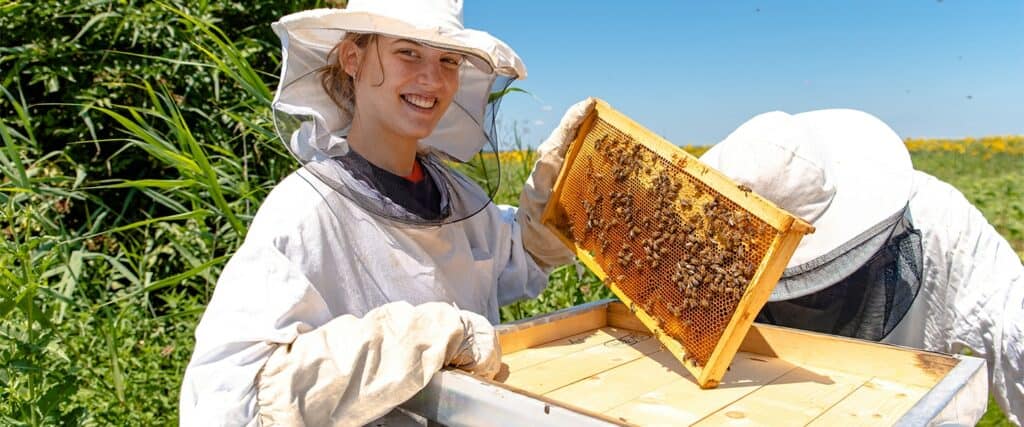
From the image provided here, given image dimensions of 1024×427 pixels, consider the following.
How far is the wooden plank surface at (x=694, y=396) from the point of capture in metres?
1.63

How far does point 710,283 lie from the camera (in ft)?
6.17

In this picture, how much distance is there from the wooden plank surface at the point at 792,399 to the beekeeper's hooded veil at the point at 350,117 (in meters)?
1.03

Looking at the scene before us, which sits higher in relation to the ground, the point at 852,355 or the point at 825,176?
the point at 825,176

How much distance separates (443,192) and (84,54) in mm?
3613

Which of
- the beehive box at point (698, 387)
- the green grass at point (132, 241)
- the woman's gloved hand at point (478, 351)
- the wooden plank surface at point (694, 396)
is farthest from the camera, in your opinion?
the green grass at point (132, 241)

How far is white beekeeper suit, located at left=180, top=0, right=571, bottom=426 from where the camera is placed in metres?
1.67

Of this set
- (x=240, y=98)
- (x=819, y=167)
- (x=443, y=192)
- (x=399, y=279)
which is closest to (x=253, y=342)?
(x=399, y=279)

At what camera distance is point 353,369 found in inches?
65.1

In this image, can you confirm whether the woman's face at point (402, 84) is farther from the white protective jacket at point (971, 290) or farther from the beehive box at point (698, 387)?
the white protective jacket at point (971, 290)

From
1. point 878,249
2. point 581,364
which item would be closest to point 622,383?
point 581,364

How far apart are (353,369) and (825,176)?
1348 mm

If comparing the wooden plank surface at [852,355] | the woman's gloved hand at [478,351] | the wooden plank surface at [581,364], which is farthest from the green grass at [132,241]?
the woman's gloved hand at [478,351]

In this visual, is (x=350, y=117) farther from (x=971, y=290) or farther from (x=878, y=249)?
(x=971, y=290)

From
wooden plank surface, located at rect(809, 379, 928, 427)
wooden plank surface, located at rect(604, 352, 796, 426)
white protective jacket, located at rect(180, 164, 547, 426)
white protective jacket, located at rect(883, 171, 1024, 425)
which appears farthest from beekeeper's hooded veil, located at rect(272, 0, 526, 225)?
white protective jacket, located at rect(883, 171, 1024, 425)
